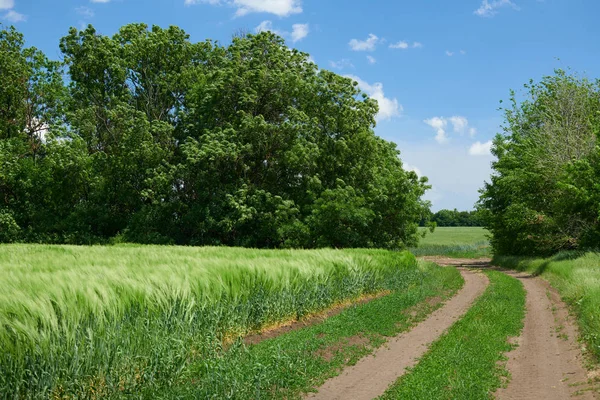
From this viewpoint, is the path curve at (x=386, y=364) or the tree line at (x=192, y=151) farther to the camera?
the tree line at (x=192, y=151)

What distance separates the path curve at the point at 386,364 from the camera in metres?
8.92

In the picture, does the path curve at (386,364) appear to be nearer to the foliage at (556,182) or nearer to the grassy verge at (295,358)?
the grassy verge at (295,358)

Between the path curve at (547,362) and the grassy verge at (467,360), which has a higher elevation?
the grassy verge at (467,360)

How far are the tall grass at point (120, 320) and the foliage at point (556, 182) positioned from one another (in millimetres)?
24256

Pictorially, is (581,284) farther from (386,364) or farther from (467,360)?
(386,364)

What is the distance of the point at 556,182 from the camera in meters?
32.8

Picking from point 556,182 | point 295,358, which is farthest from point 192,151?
point 295,358

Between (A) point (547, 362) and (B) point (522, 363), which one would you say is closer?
(B) point (522, 363)

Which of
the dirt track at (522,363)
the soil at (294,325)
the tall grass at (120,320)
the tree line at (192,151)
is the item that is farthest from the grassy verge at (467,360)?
the tree line at (192,151)

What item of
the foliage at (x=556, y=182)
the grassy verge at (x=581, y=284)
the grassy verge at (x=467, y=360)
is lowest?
the grassy verge at (x=467, y=360)

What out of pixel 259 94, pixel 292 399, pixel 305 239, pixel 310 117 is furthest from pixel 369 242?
pixel 292 399

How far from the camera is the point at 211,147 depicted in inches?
1379

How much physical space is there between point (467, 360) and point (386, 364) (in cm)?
158

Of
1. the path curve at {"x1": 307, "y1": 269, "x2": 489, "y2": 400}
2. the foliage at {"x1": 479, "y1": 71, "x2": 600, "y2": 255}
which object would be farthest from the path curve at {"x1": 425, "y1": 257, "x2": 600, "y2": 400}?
the foliage at {"x1": 479, "y1": 71, "x2": 600, "y2": 255}
